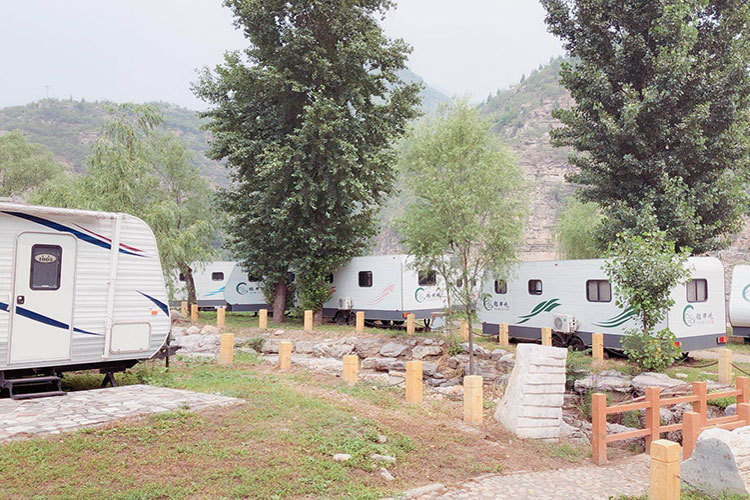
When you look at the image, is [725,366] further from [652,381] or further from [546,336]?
[546,336]

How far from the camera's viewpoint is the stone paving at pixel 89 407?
671cm

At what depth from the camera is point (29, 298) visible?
842 cm

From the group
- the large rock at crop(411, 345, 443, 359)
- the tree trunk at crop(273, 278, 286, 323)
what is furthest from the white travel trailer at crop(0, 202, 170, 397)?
Result: the tree trunk at crop(273, 278, 286, 323)

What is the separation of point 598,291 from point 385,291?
26.7ft

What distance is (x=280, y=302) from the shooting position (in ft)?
78.5

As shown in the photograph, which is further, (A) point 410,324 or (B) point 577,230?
(B) point 577,230

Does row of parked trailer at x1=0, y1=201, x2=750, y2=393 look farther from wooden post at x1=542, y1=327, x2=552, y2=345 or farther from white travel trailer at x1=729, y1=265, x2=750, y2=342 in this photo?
white travel trailer at x1=729, y1=265, x2=750, y2=342

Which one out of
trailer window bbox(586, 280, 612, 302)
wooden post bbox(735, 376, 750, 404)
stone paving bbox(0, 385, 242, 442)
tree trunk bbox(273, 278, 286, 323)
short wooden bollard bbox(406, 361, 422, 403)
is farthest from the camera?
tree trunk bbox(273, 278, 286, 323)

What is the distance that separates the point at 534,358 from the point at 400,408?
2.38 meters

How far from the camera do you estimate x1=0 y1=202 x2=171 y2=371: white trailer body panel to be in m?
8.30

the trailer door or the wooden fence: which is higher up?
the trailer door

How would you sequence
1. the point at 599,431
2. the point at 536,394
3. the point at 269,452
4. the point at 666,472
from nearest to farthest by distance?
1. the point at 666,472
2. the point at 269,452
3. the point at 599,431
4. the point at 536,394

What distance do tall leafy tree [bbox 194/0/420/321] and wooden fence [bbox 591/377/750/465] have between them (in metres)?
13.9

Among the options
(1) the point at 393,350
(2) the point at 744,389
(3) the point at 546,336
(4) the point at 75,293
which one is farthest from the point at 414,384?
(1) the point at 393,350
